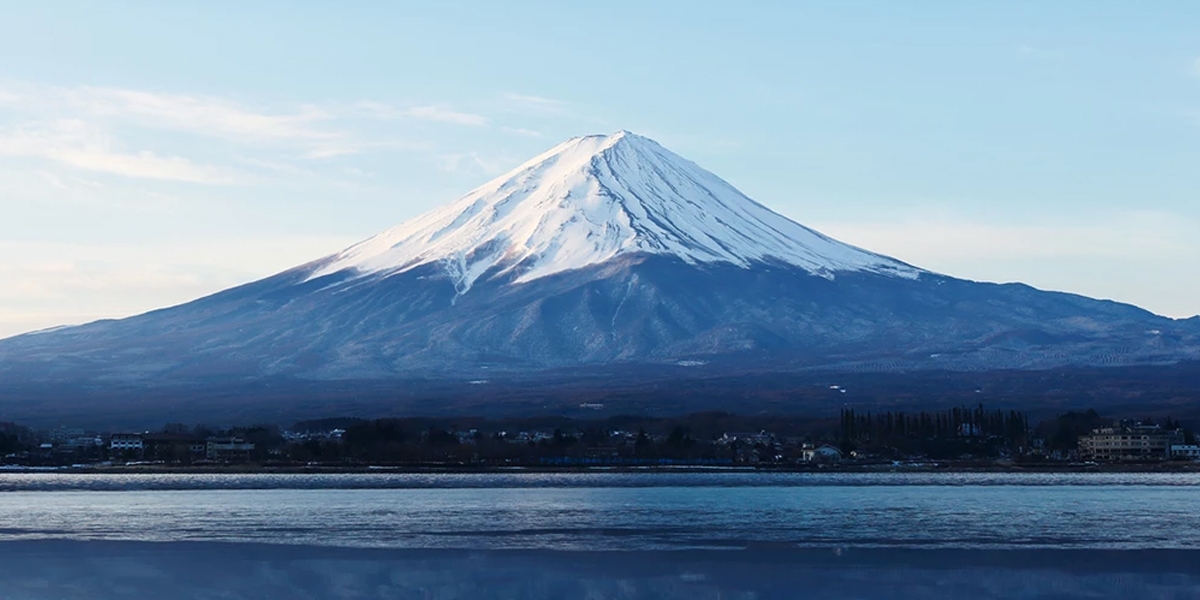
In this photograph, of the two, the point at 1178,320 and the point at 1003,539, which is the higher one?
the point at 1178,320

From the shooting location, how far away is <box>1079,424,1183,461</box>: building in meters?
84.4

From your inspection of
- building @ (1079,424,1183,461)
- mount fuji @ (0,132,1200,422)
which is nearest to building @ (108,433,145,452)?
building @ (1079,424,1183,461)

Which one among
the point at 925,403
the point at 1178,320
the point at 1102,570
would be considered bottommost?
the point at 1102,570

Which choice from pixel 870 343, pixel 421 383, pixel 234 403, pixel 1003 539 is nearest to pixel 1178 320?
pixel 870 343

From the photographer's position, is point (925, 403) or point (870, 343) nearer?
point (925, 403)

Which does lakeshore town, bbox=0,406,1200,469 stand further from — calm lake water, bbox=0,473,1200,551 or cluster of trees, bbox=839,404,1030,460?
calm lake water, bbox=0,473,1200,551

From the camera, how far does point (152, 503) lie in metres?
47.8

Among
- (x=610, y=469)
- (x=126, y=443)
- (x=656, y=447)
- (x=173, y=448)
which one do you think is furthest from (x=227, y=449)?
(x=610, y=469)

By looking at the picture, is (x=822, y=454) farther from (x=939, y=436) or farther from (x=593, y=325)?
(x=593, y=325)

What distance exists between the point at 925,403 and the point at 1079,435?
111 ft

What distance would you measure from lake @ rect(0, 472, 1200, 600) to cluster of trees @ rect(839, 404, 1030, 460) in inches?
1245

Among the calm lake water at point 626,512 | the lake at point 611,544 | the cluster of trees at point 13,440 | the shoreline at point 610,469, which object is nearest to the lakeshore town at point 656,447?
the cluster of trees at point 13,440

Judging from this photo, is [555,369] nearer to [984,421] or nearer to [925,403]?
[925,403]

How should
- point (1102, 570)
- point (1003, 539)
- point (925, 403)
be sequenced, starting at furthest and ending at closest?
point (925, 403) → point (1003, 539) → point (1102, 570)
